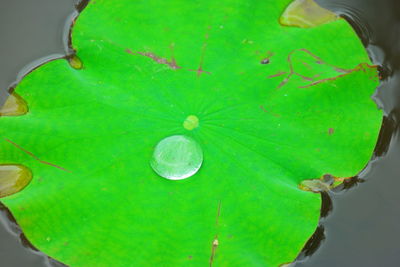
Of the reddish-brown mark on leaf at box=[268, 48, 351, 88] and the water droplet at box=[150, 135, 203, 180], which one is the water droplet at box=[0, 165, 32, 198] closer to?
the water droplet at box=[150, 135, 203, 180]

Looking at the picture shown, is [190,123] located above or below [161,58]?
below

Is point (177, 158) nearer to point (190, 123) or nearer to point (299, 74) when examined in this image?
point (190, 123)

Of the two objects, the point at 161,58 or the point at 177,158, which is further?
the point at 161,58

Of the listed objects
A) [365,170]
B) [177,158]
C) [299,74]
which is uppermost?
[299,74]

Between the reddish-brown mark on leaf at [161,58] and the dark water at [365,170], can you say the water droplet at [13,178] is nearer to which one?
the dark water at [365,170]

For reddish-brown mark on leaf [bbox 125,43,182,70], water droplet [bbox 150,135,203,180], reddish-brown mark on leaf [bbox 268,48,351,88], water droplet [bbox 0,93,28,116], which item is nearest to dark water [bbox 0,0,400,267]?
water droplet [bbox 0,93,28,116]

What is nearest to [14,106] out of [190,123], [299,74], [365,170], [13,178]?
[13,178]
